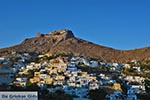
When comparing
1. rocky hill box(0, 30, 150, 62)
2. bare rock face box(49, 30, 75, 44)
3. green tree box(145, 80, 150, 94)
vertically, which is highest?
bare rock face box(49, 30, 75, 44)

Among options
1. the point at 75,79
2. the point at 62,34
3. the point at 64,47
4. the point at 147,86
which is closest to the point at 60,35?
the point at 62,34

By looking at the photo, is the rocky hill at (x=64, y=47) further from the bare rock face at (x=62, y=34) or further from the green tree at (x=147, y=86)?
the green tree at (x=147, y=86)

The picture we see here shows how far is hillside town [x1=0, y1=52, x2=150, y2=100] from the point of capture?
63.8 meters

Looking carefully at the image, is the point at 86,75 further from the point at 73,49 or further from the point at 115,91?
the point at 73,49

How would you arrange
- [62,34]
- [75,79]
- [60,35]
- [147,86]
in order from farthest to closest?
[62,34]
[60,35]
[75,79]
[147,86]

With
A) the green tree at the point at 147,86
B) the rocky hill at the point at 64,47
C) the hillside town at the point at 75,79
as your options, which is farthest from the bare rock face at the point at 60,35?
the green tree at the point at 147,86

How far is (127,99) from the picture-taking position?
64188mm

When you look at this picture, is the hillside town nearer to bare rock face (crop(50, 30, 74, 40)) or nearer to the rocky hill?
the rocky hill

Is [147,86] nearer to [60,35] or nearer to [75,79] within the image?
[75,79]

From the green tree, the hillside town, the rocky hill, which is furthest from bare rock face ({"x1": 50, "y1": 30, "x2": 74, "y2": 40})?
the green tree

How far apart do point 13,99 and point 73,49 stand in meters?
116

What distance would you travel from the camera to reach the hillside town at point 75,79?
209 feet

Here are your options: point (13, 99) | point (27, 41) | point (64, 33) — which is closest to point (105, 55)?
point (64, 33)

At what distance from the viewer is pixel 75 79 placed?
2985 inches
